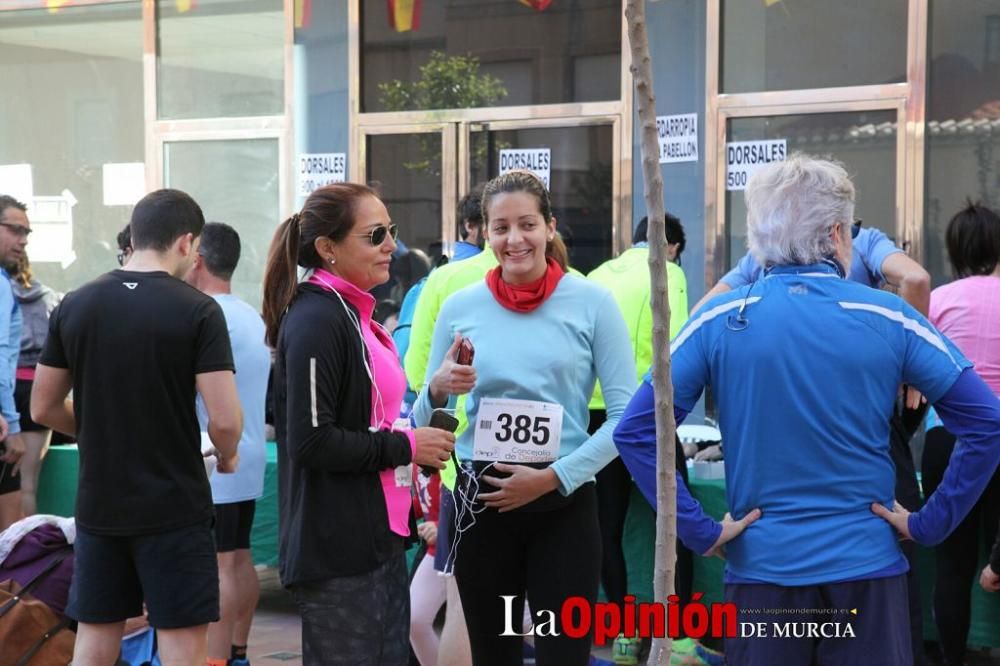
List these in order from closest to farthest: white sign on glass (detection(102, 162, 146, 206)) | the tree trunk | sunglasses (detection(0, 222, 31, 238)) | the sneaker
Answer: the tree trunk → the sneaker → sunglasses (detection(0, 222, 31, 238)) → white sign on glass (detection(102, 162, 146, 206))

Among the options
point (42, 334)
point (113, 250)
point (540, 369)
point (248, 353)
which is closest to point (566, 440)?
point (540, 369)

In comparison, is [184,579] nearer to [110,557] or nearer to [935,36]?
[110,557]

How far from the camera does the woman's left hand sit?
397cm

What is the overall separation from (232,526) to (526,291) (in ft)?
7.88

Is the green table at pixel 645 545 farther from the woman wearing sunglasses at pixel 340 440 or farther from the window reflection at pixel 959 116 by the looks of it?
the window reflection at pixel 959 116

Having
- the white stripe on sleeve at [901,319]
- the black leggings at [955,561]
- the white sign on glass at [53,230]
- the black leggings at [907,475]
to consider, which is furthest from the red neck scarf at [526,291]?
the white sign on glass at [53,230]

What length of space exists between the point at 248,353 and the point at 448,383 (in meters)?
2.14

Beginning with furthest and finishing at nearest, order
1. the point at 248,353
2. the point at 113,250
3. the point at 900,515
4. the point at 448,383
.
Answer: the point at 113,250, the point at 248,353, the point at 448,383, the point at 900,515

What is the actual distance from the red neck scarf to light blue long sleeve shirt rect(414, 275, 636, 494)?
2cm

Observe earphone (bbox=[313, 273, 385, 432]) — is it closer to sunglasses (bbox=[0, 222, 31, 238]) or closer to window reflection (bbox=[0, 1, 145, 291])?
sunglasses (bbox=[0, 222, 31, 238])

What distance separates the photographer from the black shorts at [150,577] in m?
4.34

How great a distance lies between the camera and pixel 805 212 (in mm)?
3137

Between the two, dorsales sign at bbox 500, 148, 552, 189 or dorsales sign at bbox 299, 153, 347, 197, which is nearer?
dorsales sign at bbox 500, 148, 552, 189

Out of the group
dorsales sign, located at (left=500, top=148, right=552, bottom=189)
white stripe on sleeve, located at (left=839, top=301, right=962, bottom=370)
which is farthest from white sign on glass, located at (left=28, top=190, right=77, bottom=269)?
white stripe on sleeve, located at (left=839, top=301, right=962, bottom=370)
